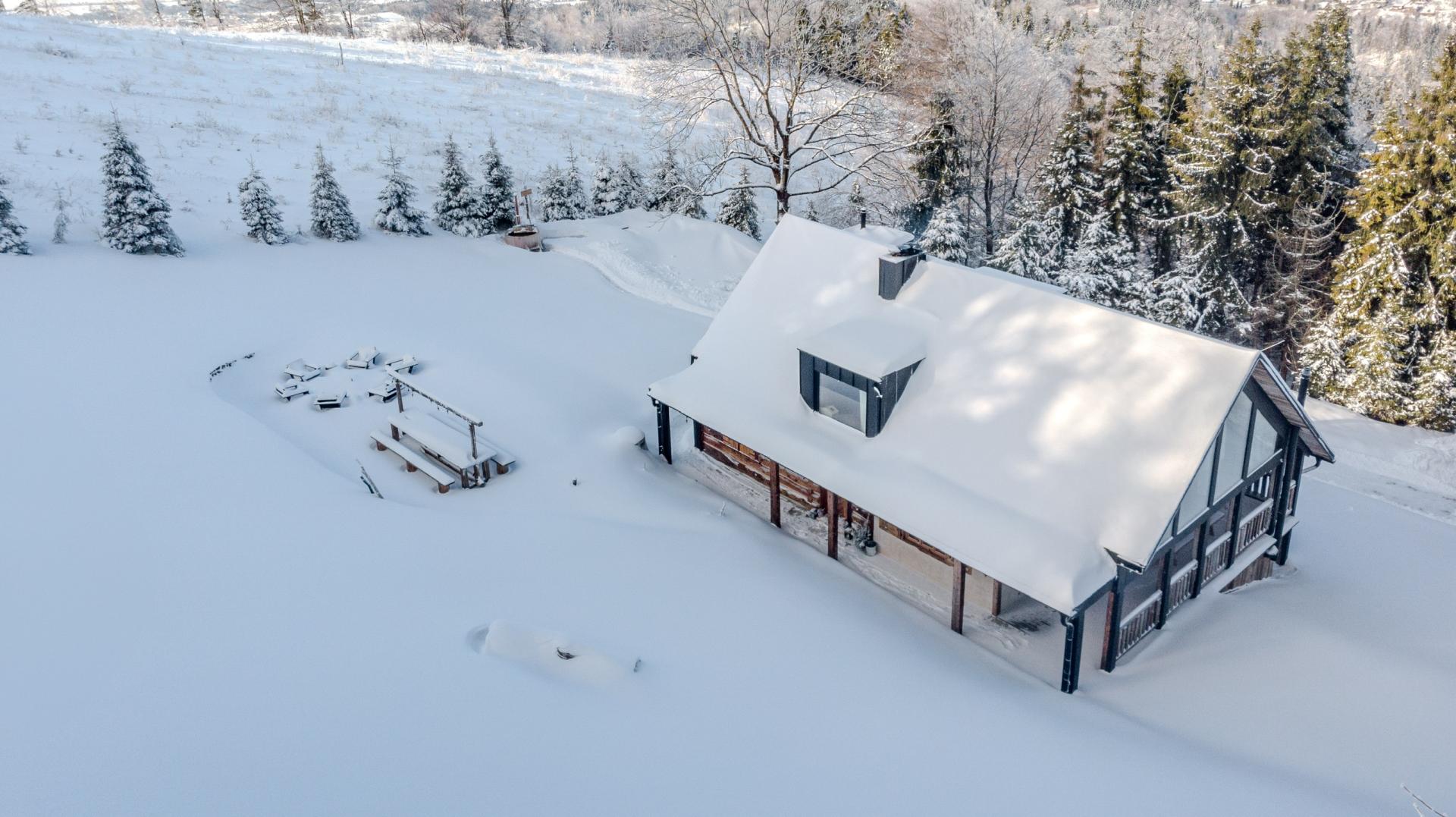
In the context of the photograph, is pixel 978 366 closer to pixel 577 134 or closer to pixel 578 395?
pixel 578 395

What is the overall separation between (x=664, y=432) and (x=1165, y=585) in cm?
796

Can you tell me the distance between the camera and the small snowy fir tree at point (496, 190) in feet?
84.1

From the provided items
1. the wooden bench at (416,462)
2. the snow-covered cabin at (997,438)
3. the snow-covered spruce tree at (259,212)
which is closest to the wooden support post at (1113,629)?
the snow-covered cabin at (997,438)

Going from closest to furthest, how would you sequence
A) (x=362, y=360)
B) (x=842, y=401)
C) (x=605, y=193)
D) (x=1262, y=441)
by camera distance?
(x=1262, y=441) < (x=842, y=401) < (x=362, y=360) < (x=605, y=193)

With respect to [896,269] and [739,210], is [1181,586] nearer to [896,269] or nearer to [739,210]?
[896,269]

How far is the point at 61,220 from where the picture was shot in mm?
20375

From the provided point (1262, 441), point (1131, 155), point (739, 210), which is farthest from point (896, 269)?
point (1131, 155)

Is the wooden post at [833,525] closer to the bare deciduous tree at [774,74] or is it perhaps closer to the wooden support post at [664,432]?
the wooden support post at [664,432]

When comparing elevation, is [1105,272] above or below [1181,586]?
above

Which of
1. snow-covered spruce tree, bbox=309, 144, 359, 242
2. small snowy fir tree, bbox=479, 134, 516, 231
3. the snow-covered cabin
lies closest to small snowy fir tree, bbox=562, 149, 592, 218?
small snowy fir tree, bbox=479, 134, 516, 231

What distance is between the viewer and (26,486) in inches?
444

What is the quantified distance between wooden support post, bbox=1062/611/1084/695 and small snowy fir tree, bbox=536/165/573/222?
70.1 ft

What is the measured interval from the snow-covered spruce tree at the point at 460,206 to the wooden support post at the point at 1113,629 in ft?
66.7

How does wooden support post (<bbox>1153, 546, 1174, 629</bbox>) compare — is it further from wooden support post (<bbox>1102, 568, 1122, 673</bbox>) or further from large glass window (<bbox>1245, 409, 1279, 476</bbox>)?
large glass window (<bbox>1245, 409, 1279, 476</bbox>)
